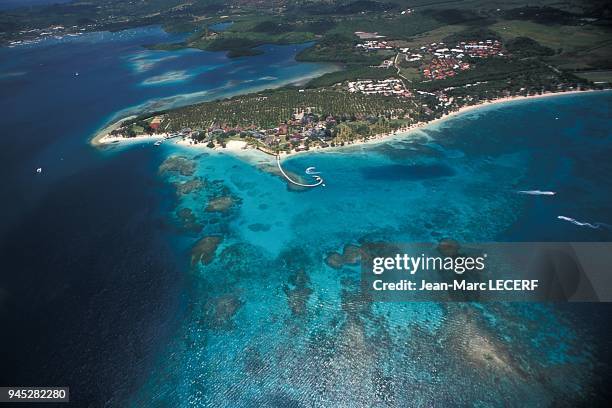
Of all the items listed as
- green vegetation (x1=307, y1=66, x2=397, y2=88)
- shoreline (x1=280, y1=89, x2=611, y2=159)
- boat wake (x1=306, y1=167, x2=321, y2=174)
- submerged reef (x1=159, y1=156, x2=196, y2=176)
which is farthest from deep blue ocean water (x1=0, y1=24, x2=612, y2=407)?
green vegetation (x1=307, y1=66, x2=397, y2=88)

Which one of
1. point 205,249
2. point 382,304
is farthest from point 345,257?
point 205,249

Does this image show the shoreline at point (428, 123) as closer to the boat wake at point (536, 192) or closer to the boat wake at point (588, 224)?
the boat wake at point (536, 192)

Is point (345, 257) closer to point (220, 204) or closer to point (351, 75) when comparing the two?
point (220, 204)

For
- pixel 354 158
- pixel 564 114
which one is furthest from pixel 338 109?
pixel 564 114

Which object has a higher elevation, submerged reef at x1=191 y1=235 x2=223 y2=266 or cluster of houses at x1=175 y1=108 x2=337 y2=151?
cluster of houses at x1=175 y1=108 x2=337 y2=151

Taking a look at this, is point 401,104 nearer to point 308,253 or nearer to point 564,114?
point 564,114

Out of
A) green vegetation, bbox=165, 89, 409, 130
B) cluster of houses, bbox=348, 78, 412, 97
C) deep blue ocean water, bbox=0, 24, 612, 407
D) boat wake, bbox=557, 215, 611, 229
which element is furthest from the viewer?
cluster of houses, bbox=348, 78, 412, 97

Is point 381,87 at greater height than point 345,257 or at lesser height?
greater

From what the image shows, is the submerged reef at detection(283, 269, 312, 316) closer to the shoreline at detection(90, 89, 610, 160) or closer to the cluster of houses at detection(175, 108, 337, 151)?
the shoreline at detection(90, 89, 610, 160)
